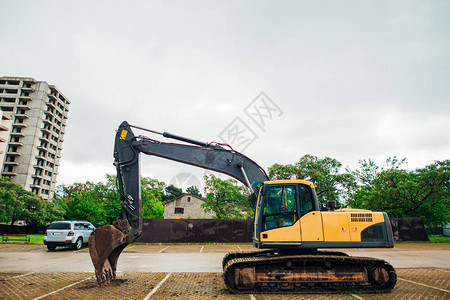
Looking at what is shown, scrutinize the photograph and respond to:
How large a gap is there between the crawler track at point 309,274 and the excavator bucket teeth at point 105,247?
2965 mm

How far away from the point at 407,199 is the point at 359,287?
21.0 metres

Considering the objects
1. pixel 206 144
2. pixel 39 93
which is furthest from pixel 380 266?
pixel 39 93

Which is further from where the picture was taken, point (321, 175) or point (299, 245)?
point (321, 175)

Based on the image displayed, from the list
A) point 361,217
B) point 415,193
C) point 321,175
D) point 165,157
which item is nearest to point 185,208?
point 321,175

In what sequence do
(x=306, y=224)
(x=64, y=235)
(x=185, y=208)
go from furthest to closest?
(x=185, y=208), (x=64, y=235), (x=306, y=224)

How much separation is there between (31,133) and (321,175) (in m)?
64.6

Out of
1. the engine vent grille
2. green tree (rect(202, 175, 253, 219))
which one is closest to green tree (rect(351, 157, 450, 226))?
green tree (rect(202, 175, 253, 219))

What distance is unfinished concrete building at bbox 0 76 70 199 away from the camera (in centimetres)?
5784

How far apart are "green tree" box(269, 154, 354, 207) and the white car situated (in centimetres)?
1819

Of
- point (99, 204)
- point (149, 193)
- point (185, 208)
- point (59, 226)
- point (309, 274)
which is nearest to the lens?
point (309, 274)

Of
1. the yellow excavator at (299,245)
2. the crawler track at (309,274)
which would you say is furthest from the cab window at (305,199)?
the crawler track at (309,274)

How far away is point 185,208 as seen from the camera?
153 feet

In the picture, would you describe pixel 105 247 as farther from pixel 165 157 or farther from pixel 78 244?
pixel 78 244

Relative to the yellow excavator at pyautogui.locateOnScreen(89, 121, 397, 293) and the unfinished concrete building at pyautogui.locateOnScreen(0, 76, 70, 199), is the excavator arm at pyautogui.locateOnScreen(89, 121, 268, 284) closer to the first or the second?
the yellow excavator at pyautogui.locateOnScreen(89, 121, 397, 293)
